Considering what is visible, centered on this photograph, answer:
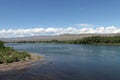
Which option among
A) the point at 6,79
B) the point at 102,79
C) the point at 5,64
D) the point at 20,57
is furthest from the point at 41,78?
the point at 20,57

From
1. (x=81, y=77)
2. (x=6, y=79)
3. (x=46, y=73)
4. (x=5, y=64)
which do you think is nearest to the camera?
(x=6, y=79)

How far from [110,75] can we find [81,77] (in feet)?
11.3

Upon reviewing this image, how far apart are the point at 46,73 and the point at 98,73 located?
5931mm

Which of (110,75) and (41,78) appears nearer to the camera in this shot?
(41,78)

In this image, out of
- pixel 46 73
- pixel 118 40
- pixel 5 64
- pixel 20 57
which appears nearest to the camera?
pixel 46 73

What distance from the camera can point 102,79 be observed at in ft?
69.1

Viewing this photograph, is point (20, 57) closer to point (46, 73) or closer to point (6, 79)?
point (46, 73)

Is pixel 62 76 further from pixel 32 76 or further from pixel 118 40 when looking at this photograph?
pixel 118 40

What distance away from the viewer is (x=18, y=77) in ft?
70.5

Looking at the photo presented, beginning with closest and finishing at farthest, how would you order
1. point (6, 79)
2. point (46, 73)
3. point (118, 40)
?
1. point (6, 79)
2. point (46, 73)
3. point (118, 40)

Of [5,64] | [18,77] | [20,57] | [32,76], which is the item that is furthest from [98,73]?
[20,57]

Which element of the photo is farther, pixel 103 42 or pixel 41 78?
pixel 103 42

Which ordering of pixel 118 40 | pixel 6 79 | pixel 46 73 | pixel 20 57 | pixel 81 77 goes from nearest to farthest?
pixel 6 79 < pixel 81 77 < pixel 46 73 < pixel 20 57 < pixel 118 40

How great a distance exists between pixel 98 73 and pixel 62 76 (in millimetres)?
4482
